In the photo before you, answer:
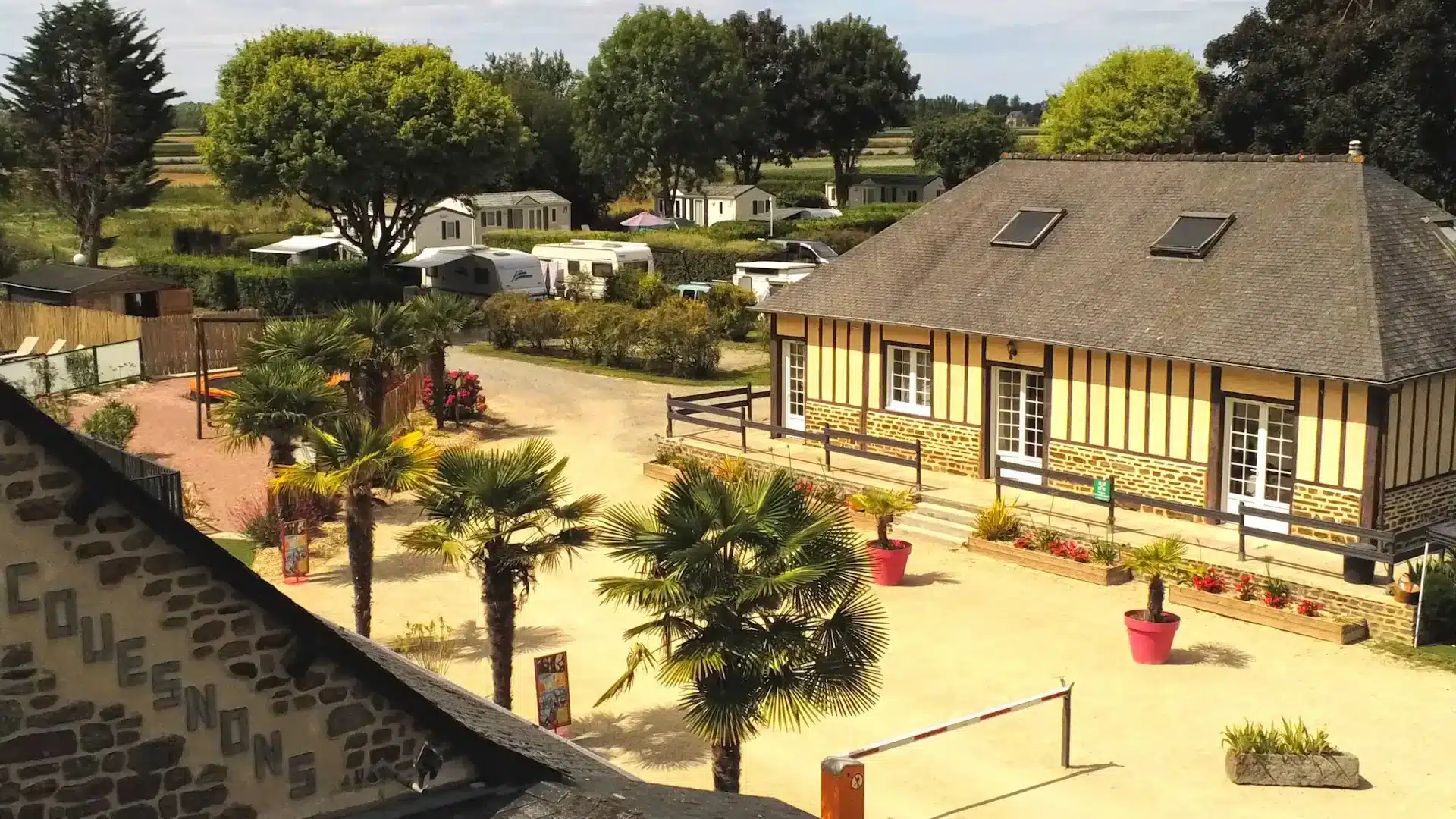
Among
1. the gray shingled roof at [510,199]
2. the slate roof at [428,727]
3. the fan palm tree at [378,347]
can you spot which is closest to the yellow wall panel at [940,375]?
the fan palm tree at [378,347]

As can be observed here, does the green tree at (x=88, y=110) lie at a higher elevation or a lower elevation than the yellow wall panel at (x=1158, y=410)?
higher

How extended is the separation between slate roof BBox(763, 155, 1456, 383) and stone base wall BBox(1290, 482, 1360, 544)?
1.60 meters

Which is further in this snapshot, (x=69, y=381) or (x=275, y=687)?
(x=69, y=381)

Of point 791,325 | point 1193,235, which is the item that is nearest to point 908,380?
point 791,325

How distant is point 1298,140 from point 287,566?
1235 inches

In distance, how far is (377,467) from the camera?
1634cm

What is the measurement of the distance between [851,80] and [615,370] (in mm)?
50017

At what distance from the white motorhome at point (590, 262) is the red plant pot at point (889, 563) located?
26.6 metres

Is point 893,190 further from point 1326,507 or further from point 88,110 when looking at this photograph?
point 1326,507

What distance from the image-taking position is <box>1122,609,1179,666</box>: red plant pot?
17016 millimetres

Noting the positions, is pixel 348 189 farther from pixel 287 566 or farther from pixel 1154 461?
pixel 1154 461

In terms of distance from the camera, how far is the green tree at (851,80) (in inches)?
3268

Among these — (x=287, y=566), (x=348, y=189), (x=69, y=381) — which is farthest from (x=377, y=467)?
(x=348, y=189)

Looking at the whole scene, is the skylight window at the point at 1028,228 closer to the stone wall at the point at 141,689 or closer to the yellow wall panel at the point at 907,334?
the yellow wall panel at the point at 907,334
